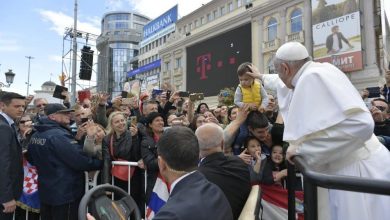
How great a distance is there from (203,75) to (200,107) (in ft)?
121

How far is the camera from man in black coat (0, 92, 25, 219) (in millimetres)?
3764

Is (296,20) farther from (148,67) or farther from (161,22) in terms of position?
(161,22)

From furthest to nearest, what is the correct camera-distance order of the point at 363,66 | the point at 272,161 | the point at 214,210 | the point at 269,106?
1. the point at 363,66
2. the point at 269,106
3. the point at 272,161
4. the point at 214,210

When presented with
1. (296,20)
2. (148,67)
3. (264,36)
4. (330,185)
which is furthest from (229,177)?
(148,67)

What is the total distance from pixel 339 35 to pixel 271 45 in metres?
8.27

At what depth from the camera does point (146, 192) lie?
407 centimetres

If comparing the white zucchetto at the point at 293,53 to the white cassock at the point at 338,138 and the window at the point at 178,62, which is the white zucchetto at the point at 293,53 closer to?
the white cassock at the point at 338,138

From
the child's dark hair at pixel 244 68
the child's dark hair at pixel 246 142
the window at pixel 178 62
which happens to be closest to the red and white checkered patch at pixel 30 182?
the child's dark hair at pixel 246 142

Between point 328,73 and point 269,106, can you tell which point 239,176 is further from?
point 269,106

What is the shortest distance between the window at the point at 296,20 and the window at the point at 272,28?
214cm

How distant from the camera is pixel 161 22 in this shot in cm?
6462

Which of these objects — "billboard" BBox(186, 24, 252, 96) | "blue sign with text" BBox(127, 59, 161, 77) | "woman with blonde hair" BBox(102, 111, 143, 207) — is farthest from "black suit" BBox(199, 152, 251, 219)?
"blue sign with text" BBox(127, 59, 161, 77)

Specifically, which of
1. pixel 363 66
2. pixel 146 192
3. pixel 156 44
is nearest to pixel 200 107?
pixel 146 192

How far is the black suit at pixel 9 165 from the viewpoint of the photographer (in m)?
3.76
